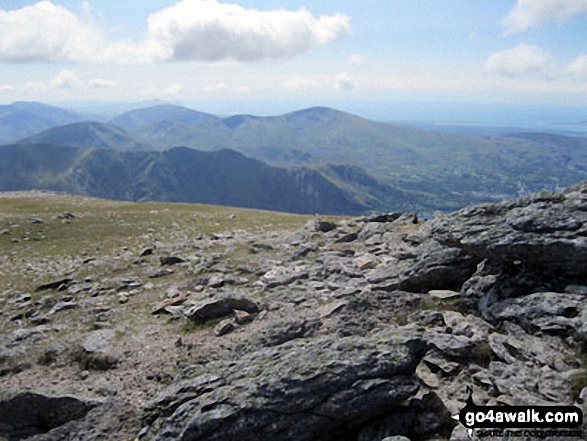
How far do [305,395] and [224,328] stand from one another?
918cm

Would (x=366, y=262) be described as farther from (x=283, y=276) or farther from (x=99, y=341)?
(x=99, y=341)

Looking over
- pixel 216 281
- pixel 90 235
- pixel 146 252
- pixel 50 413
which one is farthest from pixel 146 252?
pixel 50 413

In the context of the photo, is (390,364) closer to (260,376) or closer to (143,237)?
(260,376)

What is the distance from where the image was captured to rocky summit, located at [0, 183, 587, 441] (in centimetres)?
1230

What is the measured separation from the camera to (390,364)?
493 inches

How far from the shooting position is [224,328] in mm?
20688

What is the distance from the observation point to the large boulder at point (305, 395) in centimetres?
1212

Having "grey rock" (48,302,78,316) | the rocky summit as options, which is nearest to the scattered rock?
the rocky summit

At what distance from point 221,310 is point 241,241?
18.8 m

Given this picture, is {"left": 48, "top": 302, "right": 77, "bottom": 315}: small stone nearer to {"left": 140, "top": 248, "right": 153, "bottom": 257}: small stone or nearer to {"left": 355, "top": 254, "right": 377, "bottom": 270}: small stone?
{"left": 140, "top": 248, "right": 153, "bottom": 257}: small stone

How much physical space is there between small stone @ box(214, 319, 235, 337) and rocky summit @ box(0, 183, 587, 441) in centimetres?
7

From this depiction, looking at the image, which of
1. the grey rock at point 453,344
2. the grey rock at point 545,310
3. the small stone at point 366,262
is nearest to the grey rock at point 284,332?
the grey rock at point 453,344

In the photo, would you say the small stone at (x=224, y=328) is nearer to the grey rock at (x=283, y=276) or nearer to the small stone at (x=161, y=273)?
the grey rock at (x=283, y=276)

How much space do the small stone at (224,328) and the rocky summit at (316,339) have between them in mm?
73
